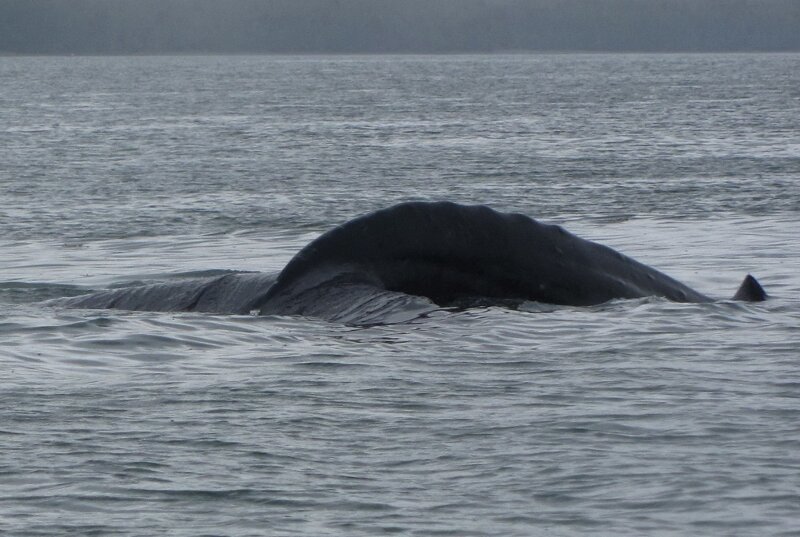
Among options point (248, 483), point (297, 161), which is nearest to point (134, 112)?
point (297, 161)

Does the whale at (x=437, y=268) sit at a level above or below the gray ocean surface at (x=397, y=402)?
above

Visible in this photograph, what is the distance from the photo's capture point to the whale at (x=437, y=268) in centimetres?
966

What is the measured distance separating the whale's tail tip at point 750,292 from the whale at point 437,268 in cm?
105

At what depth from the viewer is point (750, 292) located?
11336 millimetres

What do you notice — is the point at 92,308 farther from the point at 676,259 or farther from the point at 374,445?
the point at 676,259

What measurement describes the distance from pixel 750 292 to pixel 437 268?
270 cm

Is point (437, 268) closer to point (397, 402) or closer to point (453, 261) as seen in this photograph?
point (453, 261)

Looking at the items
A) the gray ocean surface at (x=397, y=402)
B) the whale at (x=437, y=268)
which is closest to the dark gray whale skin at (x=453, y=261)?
the whale at (x=437, y=268)

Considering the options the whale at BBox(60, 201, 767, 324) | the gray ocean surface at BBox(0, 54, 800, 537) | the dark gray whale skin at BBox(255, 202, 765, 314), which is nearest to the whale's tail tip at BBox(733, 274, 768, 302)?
the gray ocean surface at BBox(0, 54, 800, 537)

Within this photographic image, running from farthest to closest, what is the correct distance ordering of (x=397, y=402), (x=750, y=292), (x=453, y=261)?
(x=750, y=292) → (x=453, y=261) → (x=397, y=402)

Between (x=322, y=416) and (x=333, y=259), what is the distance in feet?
7.75

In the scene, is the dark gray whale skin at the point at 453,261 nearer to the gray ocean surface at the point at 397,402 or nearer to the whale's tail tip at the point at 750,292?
the gray ocean surface at the point at 397,402

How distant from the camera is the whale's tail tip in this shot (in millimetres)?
11297

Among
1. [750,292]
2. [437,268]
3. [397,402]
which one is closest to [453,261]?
[437,268]
